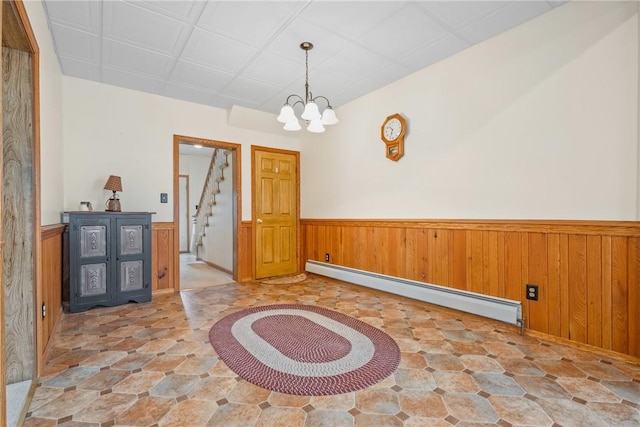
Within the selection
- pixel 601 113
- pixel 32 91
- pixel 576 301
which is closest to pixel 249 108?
pixel 32 91

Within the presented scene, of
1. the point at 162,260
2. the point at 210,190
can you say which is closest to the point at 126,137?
the point at 162,260

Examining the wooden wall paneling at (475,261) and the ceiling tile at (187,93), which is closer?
the wooden wall paneling at (475,261)

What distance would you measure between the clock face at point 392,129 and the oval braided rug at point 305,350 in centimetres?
224

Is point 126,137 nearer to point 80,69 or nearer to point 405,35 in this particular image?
point 80,69

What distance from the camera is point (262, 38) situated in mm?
2785

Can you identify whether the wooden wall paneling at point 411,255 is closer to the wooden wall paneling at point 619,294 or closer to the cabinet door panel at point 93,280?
the wooden wall paneling at point 619,294

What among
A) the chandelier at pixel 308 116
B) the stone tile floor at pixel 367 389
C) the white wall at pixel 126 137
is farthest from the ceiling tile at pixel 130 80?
the stone tile floor at pixel 367 389

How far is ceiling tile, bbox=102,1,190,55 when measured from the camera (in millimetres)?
2428

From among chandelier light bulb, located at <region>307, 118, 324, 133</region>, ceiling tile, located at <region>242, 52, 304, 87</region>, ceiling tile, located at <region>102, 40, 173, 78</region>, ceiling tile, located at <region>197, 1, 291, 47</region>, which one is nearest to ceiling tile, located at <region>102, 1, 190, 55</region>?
ceiling tile, located at <region>102, 40, 173, 78</region>

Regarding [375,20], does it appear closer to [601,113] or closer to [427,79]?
[427,79]

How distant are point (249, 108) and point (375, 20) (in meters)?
2.52

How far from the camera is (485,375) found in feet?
6.43

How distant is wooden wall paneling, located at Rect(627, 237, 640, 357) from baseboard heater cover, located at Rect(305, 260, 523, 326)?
2.26 ft

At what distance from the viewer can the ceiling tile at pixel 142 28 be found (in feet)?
7.97
